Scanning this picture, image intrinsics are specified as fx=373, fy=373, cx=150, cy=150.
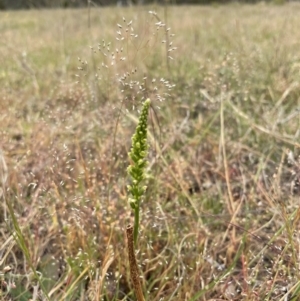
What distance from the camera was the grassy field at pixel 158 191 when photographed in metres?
0.80

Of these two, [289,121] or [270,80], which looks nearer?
[289,121]

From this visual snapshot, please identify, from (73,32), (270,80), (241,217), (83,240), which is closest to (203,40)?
(270,80)

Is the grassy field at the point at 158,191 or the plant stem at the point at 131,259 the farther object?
the grassy field at the point at 158,191

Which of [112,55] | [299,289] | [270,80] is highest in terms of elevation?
[112,55]

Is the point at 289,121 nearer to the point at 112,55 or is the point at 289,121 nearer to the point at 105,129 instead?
the point at 105,129

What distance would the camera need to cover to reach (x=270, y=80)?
6.14ft

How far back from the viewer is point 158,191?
111cm

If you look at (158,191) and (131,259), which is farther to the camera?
(158,191)

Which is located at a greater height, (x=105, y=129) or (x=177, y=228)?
(x=105, y=129)

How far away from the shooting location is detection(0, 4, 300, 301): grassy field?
0.80 metres

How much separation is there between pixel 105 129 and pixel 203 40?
6.70 ft

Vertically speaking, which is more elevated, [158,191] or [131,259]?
[131,259]

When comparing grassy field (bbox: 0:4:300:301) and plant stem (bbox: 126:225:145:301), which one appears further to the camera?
grassy field (bbox: 0:4:300:301)

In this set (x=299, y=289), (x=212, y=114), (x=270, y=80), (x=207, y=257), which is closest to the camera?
(x=299, y=289)
